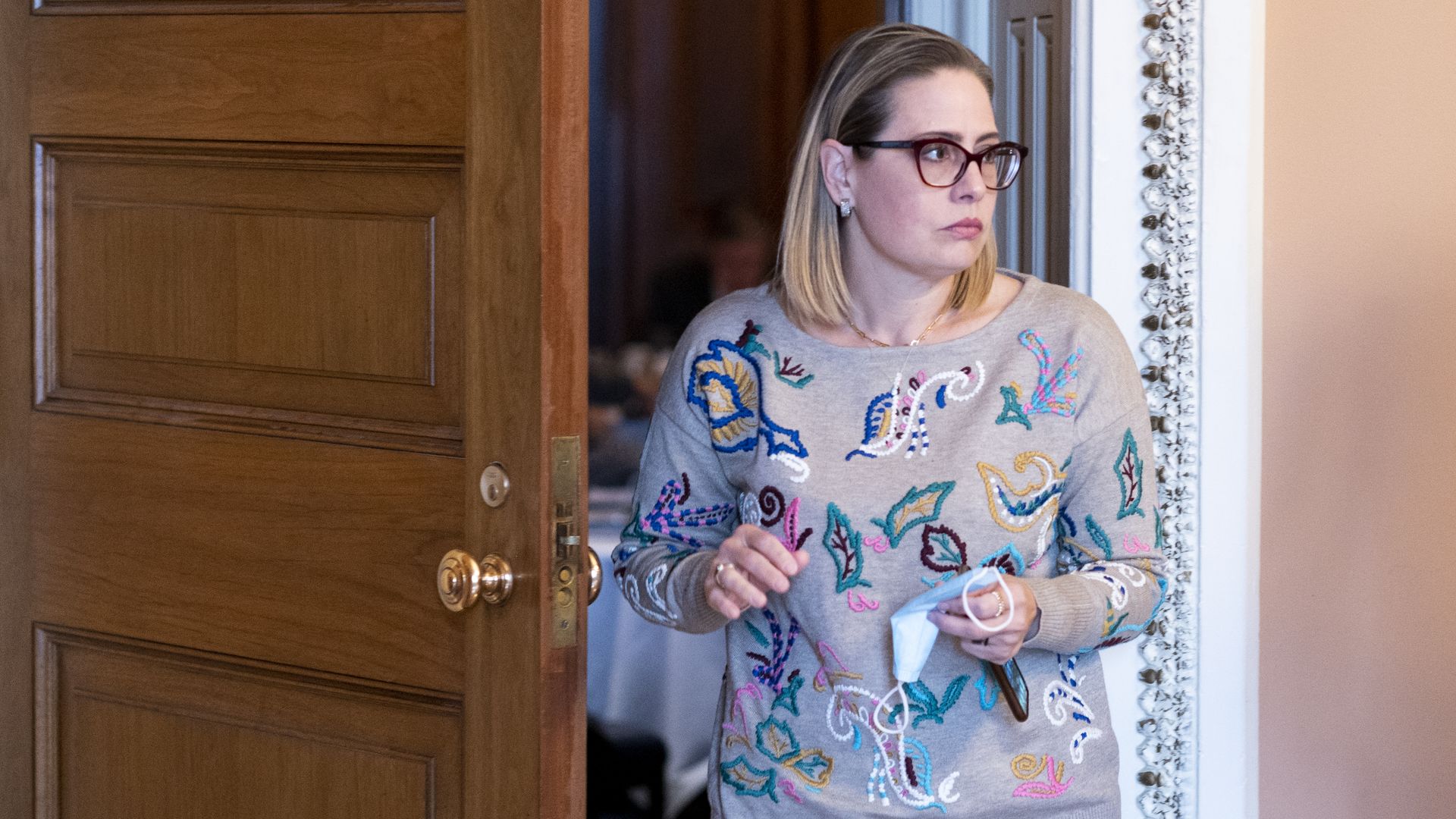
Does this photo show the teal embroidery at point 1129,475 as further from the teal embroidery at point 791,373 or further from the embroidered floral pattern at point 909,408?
the teal embroidery at point 791,373

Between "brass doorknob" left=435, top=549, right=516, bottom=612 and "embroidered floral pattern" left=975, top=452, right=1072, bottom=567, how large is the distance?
0.52 metres

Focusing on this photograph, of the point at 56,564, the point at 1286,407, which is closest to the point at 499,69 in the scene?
the point at 56,564

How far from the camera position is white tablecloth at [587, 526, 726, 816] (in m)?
2.86

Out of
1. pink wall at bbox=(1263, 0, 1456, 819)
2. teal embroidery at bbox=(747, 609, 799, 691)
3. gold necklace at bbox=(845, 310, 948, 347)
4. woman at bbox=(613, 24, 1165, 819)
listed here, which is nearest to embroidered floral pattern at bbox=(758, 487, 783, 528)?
woman at bbox=(613, 24, 1165, 819)

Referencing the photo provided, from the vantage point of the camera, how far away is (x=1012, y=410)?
5.31ft

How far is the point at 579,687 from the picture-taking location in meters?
1.48

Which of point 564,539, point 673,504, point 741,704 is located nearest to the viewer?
point 564,539

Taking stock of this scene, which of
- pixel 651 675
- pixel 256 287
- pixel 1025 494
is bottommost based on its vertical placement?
pixel 651 675

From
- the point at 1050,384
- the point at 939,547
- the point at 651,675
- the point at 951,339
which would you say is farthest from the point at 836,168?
the point at 651,675

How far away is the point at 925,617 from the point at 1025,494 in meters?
0.20

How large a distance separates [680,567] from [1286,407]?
0.88 m

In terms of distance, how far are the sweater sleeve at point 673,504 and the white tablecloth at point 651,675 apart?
1041mm

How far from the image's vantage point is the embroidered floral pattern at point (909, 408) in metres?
1.63

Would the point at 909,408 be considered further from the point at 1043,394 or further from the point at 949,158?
the point at 949,158
